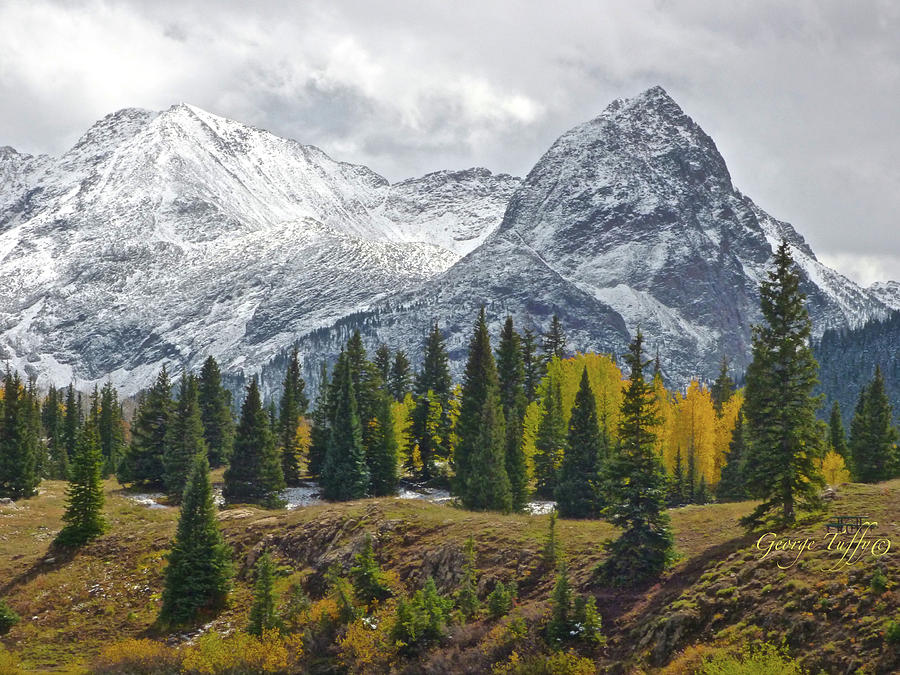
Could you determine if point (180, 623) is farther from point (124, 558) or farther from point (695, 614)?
point (695, 614)

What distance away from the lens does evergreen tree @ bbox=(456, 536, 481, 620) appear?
3641 cm

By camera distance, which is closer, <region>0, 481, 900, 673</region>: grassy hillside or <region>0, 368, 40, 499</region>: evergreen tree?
<region>0, 481, 900, 673</region>: grassy hillside

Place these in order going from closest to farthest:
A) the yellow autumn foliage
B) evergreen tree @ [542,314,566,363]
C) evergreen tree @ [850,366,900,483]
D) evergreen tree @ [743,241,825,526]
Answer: evergreen tree @ [743,241,825,526], evergreen tree @ [850,366,900,483], the yellow autumn foliage, evergreen tree @ [542,314,566,363]

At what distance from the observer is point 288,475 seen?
251ft

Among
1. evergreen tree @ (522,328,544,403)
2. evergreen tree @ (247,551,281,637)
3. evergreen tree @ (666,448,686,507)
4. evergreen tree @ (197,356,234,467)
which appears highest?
evergreen tree @ (522,328,544,403)

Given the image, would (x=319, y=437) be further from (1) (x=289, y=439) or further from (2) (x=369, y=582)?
(2) (x=369, y=582)

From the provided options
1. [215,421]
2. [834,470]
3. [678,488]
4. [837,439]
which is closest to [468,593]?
[678,488]

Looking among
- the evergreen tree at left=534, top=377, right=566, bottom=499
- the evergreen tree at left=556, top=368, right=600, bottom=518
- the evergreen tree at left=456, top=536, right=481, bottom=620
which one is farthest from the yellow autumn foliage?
the evergreen tree at left=456, top=536, right=481, bottom=620

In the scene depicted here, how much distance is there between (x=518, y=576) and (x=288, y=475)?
1703 inches

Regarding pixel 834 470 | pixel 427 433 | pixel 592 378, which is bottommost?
pixel 834 470

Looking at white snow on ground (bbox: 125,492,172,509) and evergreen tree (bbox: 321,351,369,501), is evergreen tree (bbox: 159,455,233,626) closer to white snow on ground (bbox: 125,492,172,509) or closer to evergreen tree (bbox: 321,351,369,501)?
evergreen tree (bbox: 321,351,369,501)

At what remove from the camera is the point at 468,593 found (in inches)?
1443

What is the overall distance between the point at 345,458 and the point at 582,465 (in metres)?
21.5

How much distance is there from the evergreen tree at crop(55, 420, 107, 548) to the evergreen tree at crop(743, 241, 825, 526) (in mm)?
41775
